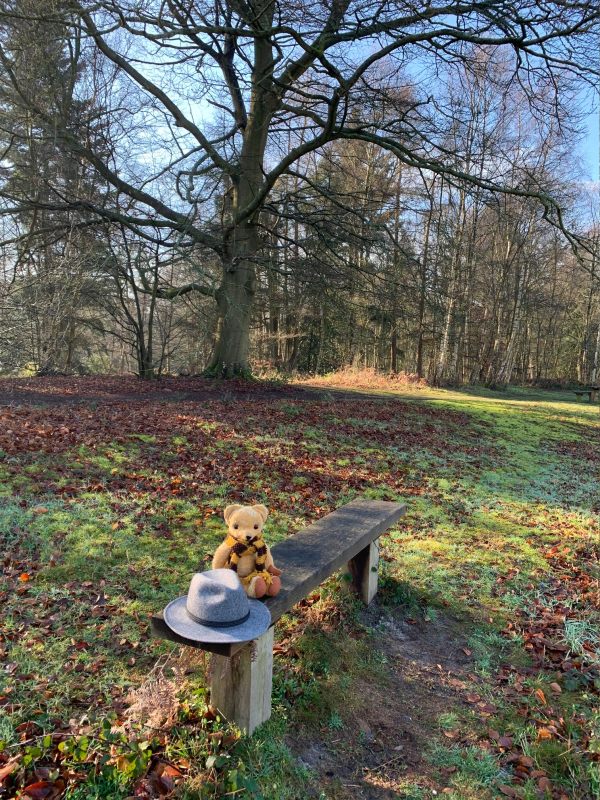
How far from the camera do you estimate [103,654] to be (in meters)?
3.12

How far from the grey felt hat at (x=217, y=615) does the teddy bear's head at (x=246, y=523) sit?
11.1 inches

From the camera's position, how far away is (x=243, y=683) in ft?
8.19

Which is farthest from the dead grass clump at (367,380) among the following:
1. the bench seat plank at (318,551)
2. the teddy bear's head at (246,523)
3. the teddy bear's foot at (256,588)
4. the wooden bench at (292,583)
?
the teddy bear's foot at (256,588)

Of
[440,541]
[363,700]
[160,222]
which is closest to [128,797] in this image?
[363,700]

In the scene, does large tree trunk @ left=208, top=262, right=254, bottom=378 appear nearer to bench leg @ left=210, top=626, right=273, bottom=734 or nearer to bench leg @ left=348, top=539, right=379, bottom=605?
bench leg @ left=348, top=539, right=379, bottom=605

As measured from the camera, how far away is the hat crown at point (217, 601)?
235 centimetres

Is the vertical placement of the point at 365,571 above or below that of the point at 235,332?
below

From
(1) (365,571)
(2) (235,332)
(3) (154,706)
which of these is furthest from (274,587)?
(2) (235,332)

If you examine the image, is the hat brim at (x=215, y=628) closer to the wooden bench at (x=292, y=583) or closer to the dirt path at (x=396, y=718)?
the wooden bench at (x=292, y=583)

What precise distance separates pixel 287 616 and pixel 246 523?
1.33m

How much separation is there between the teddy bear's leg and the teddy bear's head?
0.20 m

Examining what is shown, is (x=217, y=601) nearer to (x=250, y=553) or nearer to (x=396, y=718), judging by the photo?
(x=250, y=553)

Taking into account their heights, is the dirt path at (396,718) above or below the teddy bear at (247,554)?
below

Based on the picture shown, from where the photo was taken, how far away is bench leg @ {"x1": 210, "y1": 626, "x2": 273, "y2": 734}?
248cm
